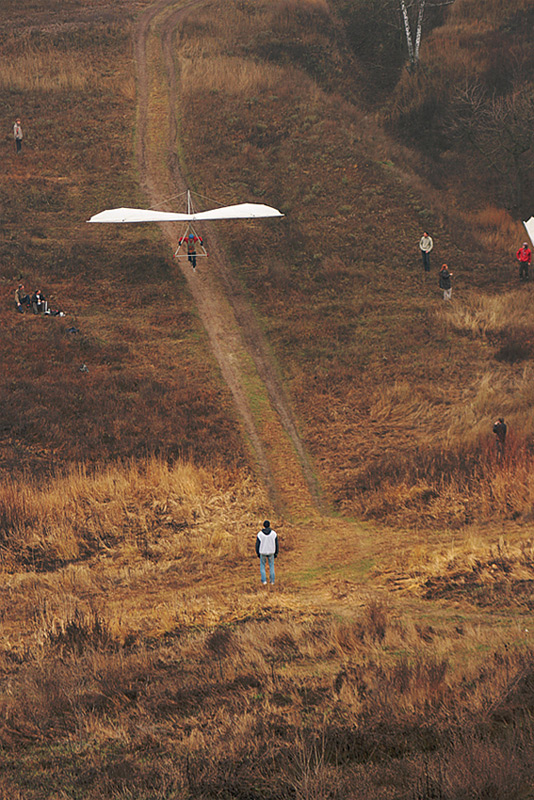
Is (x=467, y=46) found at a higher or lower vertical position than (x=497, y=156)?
higher

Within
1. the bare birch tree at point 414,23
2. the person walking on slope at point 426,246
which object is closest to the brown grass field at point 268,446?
the person walking on slope at point 426,246

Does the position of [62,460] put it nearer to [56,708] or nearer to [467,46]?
[56,708]

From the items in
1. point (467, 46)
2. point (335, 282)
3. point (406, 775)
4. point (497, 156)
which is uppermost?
point (467, 46)

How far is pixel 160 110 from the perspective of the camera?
42.2 meters

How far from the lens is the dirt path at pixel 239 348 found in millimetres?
18891

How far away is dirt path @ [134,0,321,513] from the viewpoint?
18891mm

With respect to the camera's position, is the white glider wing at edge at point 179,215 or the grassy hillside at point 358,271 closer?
the grassy hillside at point 358,271

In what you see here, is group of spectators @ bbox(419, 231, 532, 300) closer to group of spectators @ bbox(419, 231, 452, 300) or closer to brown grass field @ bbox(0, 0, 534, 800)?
group of spectators @ bbox(419, 231, 452, 300)

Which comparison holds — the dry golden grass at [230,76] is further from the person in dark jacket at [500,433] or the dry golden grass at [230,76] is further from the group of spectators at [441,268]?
the person in dark jacket at [500,433]

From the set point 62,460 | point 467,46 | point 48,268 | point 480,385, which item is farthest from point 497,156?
point 62,460

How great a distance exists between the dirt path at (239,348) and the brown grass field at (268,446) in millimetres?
442

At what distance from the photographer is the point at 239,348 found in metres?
25.1

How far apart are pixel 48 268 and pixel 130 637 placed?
68.7ft

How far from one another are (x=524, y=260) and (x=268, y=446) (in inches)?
617
